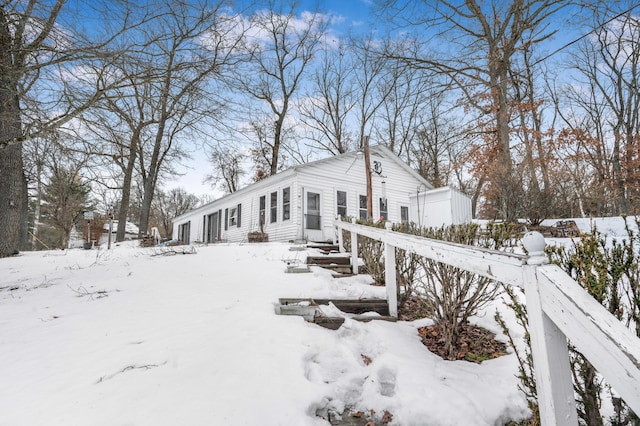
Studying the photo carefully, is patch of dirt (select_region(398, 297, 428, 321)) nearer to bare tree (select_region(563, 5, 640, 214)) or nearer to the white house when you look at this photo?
the white house

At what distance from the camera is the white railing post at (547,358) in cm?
112

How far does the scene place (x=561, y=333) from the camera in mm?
1171

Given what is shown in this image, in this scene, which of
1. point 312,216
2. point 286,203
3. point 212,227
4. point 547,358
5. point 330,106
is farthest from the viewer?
point 330,106

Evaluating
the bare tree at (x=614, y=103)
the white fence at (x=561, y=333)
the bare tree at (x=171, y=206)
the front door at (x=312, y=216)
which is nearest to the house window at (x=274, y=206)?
the front door at (x=312, y=216)

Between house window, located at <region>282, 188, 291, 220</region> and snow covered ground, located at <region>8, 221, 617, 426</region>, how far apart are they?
28.8 feet

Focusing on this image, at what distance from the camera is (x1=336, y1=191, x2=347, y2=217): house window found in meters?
13.0

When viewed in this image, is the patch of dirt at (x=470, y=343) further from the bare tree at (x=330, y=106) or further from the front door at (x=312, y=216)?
the bare tree at (x=330, y=106)

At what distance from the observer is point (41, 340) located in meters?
2.34

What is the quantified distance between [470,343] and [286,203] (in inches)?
400

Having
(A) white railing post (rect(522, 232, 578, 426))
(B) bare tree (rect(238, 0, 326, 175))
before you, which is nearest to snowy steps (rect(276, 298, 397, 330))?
(A) white railing post (rect(522, 232, 578, 426))

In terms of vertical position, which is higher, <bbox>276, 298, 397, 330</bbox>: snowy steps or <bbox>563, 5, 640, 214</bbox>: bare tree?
<bbox>563, 5, 640, 214</bbox>: bare tree

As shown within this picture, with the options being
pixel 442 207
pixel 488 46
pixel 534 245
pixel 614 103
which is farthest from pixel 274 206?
pixel 614 103

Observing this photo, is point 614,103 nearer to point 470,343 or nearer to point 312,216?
point 312,216

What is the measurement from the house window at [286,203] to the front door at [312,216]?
0.73 m
